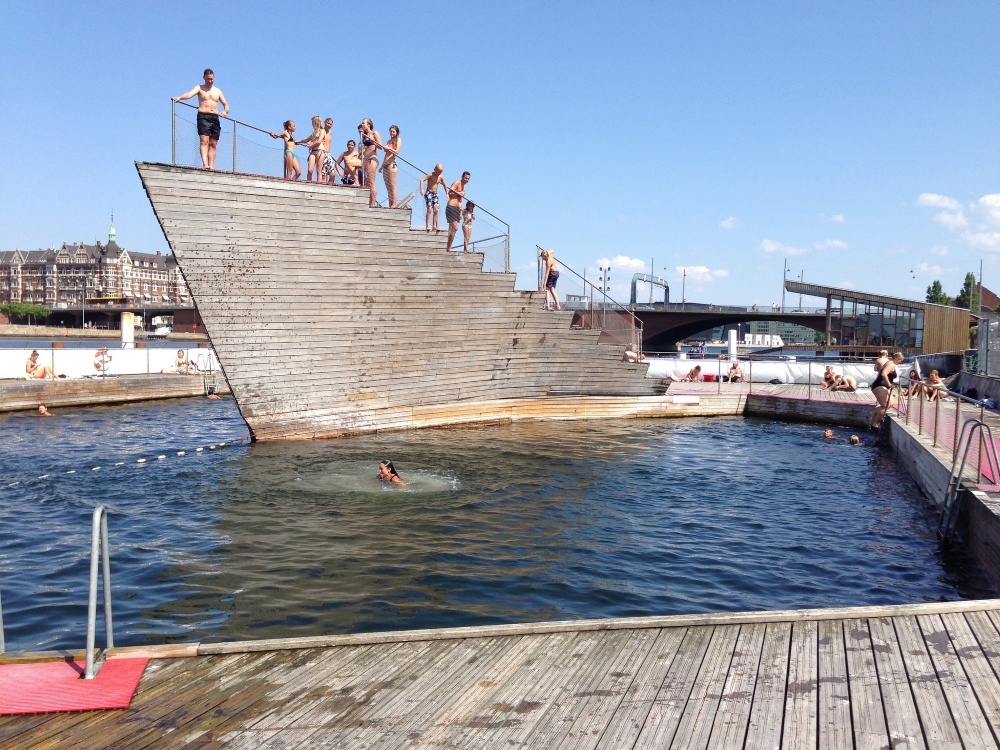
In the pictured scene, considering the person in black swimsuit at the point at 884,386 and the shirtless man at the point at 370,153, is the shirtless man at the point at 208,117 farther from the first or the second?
the person in black swimsuit at the point at 884,386

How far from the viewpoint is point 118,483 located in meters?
15.3

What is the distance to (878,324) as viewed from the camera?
5856 cm

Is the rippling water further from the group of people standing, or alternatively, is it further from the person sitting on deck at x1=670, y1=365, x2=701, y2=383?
the person sitting on deck at x1=670, y1=365, x2=701, y2=383

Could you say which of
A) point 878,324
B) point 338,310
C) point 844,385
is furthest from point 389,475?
point 878,324

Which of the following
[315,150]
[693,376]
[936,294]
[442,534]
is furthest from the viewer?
[936,294]

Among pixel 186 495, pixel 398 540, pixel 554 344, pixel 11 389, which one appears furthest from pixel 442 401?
pixel 11 389

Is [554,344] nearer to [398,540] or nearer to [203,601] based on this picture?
[398,540]

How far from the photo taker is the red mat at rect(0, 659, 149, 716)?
17.0ft

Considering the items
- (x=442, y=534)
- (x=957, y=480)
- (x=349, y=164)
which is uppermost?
(x=349, y=164)

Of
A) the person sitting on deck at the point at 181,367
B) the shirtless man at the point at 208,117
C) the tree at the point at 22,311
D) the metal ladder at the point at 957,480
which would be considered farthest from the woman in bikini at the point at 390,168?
the tree at the point at 22,311

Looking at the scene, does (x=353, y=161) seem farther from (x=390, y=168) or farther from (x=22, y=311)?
(x=22, y=311)

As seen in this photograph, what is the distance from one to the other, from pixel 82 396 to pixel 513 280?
18391 mm

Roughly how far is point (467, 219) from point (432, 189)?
58.3 inches

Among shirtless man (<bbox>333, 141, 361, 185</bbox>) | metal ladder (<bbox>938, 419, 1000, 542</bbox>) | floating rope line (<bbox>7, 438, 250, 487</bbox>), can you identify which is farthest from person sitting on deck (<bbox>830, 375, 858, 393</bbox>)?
floating rope line (<bbox>7, 438, 250, 487</bbox>)
